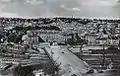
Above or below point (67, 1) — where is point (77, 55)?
below

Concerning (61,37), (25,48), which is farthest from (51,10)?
(25,48)

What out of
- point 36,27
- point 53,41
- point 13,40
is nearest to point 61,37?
point 53,41

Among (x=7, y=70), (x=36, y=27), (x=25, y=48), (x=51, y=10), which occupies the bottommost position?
(x=7, y=70)

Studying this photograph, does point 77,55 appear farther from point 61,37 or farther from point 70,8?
point 70,8
